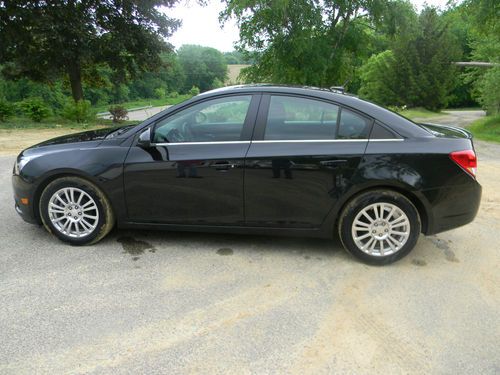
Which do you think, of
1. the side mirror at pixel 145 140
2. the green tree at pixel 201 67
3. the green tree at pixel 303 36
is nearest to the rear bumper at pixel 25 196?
the side mirror at pixel 145 140

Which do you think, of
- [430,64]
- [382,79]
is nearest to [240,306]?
[430,64]

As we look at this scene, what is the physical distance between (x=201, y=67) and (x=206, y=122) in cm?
10593

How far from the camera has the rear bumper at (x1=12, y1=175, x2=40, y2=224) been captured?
151 inches

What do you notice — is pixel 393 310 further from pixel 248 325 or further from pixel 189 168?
pixel 189 168

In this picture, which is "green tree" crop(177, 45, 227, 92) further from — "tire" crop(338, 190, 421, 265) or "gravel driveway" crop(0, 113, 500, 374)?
"tire" crop(338, 190, 421, 265)

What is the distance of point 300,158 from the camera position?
136 inches

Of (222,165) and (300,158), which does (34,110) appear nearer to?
(222,165)

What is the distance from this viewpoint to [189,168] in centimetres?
358

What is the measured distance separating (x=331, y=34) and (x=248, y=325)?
18421mm

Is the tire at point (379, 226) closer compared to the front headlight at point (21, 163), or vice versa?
the tire at point (379, 226)

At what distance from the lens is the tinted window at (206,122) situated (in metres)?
3.65

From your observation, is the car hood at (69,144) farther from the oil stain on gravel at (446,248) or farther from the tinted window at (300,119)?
the oil stain on gravel at (446,248)

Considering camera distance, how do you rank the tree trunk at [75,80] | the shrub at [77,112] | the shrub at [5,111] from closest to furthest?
the shrub at [5,111] → the shrub at [77,112] → the tree trunk at [75,80]

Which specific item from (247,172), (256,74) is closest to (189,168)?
(247,172)
